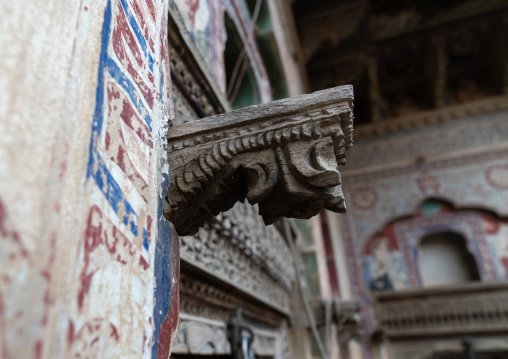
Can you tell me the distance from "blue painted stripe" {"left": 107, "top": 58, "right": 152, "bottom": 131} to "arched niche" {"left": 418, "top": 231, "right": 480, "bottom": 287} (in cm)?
582

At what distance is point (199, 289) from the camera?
137cm

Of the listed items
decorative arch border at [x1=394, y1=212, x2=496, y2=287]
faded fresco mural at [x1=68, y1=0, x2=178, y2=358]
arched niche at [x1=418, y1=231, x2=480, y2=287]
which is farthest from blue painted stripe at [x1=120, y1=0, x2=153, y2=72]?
arched niche at [x1=418, y1=231, x2=480, y2=287]

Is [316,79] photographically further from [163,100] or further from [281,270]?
[163,100]

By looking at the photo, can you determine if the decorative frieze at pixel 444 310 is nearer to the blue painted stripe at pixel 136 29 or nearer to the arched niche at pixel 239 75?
the arched niche at pixel 239 75

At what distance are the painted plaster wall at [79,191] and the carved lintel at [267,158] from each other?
103mm

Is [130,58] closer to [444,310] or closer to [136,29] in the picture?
[136,29]

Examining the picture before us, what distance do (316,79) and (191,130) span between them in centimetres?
599

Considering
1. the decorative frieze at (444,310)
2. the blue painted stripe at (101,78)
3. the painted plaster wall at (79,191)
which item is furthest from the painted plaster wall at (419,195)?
the blue painted stripe at (101,78)

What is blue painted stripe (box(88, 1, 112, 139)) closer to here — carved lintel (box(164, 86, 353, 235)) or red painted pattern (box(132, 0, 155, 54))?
red painted pattern (box(132, 0, 155, 54))

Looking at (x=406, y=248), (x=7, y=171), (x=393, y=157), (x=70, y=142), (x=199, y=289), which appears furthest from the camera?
(x=393, y=157)

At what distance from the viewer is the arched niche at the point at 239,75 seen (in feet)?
9.37

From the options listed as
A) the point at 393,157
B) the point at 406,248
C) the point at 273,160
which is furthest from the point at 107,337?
the point at 393,157

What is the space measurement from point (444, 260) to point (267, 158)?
6.14 metres

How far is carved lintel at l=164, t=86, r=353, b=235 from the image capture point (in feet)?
2.61
